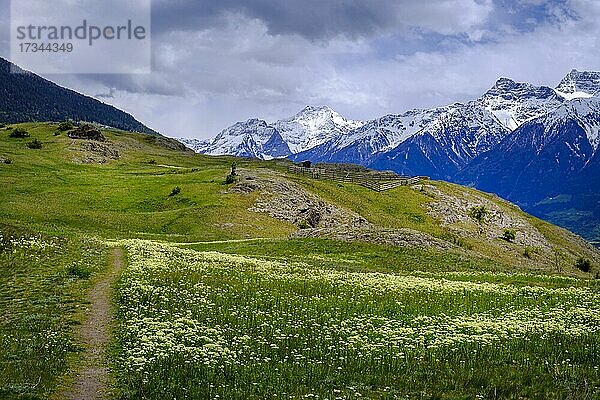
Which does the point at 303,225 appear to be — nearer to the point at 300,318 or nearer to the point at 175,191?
the point at 175,191

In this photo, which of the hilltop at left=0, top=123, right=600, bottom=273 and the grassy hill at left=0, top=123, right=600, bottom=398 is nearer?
the grassy hill at left=0, top=123, right=600, bottom=398

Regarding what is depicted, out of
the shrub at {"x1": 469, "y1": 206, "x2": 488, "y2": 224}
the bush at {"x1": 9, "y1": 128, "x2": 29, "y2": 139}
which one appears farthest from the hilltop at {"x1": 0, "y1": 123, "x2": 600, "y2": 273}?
the bush at {"x1": 9, "y1": 128, "x2": 29, "y2": 139}

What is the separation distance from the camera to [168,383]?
1527 cm

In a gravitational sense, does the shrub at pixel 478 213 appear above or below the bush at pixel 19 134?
below

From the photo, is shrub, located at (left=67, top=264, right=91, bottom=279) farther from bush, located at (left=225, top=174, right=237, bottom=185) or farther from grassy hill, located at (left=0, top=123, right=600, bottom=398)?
bush, located at (left=225, top=174, right=237, bottom=185)

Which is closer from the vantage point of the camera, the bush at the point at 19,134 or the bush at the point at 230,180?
the bush at the point at 230,180

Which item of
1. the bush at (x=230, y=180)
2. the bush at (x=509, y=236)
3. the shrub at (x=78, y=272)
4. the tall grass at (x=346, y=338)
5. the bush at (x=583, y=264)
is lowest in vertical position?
the bush at (x=583, y=264)

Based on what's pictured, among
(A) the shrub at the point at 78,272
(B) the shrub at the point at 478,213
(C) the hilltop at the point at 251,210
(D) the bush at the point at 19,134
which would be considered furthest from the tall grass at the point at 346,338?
(D) the bush at the point at 19,134

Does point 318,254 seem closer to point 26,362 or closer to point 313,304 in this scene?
point 313,304

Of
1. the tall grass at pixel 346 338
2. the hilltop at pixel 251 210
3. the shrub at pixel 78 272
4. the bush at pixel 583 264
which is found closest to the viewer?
the tall grass at pixel 346 338

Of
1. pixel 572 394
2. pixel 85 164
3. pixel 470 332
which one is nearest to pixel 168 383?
pixel 572 394

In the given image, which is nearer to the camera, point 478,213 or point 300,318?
point 300,318

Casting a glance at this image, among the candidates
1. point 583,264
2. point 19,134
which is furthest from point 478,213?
point 19,134

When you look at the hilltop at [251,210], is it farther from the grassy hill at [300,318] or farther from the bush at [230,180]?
the grassy hill at [300,318]
